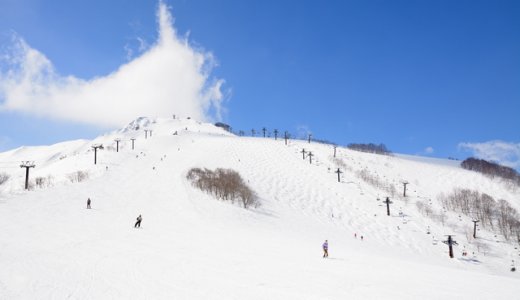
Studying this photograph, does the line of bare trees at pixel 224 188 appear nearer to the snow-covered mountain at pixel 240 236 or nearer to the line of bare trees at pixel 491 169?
the snow-covered mountain at pixel 240 236

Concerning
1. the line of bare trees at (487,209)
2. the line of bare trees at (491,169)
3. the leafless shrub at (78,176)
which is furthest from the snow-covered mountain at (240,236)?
the line of bare trees at (491,169)

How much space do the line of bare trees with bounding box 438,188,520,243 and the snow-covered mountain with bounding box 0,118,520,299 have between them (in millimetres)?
3139

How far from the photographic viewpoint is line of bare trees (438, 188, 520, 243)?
68.1 meters

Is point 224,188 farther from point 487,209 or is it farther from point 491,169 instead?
point 491,169

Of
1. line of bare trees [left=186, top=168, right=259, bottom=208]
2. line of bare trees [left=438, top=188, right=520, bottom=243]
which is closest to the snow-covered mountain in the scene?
line of bare trees [left=186, top=168, right=259, bottom=208]

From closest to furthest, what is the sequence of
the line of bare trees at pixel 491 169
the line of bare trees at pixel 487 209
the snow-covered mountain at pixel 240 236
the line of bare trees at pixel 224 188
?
the snow-covered mountain at pixel 240 236
the line of bare trees at pixel 224 188
the line of bare trees at pixel 487 209
the line of bare trees at pixel 491 169

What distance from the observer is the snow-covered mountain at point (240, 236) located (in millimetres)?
15148

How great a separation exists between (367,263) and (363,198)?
181 feet

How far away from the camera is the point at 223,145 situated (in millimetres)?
117812

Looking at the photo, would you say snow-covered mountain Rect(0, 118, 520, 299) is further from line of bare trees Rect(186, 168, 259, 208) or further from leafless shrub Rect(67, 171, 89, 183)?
line of bare trees Rect(186, 168, 259, 208)

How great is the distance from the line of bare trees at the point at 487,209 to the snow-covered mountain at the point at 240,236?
10.3 feet

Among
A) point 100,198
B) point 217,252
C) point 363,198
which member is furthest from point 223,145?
point 217,252

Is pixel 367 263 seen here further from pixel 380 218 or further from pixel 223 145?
pixel 223 145

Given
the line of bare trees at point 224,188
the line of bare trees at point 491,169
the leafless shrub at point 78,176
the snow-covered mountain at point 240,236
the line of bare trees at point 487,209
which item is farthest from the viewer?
the line of bare trees at point 491,169
